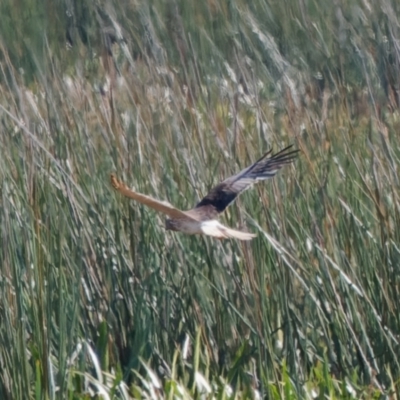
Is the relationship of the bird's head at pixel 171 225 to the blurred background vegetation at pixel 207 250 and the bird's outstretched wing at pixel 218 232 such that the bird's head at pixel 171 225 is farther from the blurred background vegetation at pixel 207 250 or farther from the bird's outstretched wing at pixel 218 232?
the blurred background vegetation at pixel 207 250

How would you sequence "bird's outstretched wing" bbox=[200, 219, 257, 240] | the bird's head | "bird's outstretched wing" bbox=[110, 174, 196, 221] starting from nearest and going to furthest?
"bird's outstretched wing" bbox=[110, 174, 196, 221] → "bird's outstretched wing" bbox=[200, 219, 257, 240] → the bird's head

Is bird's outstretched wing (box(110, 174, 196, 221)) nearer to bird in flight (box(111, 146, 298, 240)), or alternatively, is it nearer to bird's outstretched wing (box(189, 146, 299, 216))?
bird in flight (box(111, 146, 298, 240))

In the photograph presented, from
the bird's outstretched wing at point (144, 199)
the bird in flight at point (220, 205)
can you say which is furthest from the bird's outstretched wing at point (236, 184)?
the bird's outstretched wing at point (144, 199)

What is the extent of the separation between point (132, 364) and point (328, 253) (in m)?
0.61

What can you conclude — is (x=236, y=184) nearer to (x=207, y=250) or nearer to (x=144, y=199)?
(x=207, y=250)

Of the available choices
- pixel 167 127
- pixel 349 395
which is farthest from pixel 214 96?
pixel 349 395

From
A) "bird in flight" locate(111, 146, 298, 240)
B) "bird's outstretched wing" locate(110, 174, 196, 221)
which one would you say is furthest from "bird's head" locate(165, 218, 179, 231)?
"bird's outstretched wing" locate(110, 174, 196, 221)

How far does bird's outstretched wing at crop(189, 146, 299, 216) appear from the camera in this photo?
111 inches

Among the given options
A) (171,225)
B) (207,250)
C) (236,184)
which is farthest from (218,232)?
(207,250)

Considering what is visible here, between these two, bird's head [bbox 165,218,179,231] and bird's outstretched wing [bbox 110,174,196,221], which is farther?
bird's head [bbox 165,218,179,231]

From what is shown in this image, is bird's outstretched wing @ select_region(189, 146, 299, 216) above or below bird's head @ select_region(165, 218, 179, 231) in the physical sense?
below

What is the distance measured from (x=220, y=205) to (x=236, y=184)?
98 millimetres

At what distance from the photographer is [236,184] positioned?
9.49ft

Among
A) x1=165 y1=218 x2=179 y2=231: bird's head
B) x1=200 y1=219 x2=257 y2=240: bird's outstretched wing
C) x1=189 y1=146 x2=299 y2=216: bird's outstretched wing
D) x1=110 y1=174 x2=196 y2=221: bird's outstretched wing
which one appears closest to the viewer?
x1=110 y1=174 x2=196 y2=221: bird's outstretched wing
